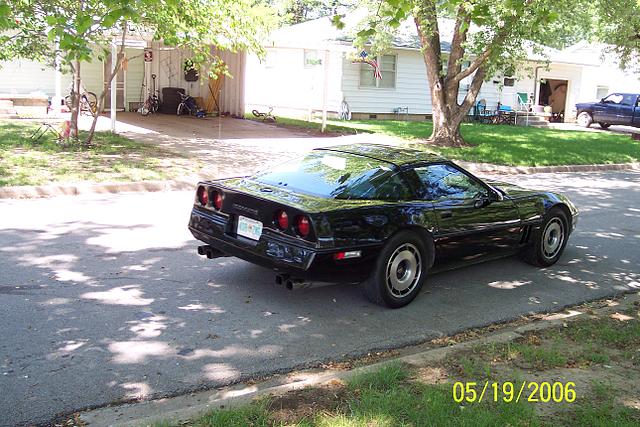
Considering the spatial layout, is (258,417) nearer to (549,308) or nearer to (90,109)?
(549,308)

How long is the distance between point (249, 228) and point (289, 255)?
525 millimetres

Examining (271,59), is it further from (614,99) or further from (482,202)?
(482,202)

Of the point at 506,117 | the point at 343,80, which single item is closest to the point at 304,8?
the point at 506,117

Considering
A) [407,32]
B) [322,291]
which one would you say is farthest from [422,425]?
[407,32]

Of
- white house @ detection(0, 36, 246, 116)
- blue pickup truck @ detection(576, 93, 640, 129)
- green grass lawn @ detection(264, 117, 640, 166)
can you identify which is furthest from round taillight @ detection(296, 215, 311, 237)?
blue pickup truck @ detection(576, 93, 640, 129)

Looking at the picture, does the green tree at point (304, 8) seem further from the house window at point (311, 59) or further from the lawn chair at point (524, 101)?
the lawn chair at point (524, 101)

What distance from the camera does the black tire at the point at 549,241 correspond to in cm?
732

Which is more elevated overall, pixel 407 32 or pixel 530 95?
pixel 407 32

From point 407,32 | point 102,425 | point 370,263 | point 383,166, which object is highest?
point 407,32

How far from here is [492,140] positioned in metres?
21.5

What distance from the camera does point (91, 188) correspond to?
34.4 ft

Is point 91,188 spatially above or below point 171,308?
above

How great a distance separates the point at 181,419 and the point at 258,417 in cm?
41

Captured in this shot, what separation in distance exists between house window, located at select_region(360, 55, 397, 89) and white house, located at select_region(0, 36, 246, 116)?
5.24 meters
